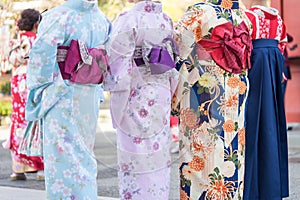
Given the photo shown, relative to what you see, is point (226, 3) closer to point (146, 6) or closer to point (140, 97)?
point (146, 6)

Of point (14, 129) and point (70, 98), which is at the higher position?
point (70, 98)

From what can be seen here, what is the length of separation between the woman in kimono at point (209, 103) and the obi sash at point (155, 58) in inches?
6.8

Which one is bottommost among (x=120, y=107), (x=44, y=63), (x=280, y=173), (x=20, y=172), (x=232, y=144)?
(x=20, y=172)

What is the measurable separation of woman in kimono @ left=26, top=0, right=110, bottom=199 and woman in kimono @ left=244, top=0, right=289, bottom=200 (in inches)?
47.1

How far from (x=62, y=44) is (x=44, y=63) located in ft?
0.60

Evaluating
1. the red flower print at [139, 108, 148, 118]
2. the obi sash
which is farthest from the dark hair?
the red flower print at [139, 108, 148, 118]

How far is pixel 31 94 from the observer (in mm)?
4992

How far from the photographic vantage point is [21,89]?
8.01 meters

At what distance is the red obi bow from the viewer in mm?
4973

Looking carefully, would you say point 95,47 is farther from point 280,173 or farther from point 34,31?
point 34,31

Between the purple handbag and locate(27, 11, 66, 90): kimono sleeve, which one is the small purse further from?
the purple handbag

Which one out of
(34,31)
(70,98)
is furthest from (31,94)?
(34,31)

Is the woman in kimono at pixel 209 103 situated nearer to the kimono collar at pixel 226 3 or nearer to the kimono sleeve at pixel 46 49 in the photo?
the kimono collar at pixel 226 3

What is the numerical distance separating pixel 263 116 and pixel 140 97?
42.0 inches
